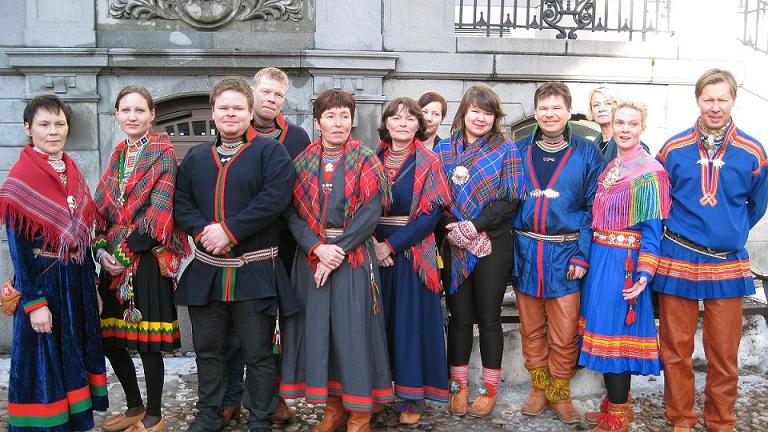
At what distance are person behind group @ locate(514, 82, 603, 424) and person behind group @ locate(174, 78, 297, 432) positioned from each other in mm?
1364

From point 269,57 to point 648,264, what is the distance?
4651 mm

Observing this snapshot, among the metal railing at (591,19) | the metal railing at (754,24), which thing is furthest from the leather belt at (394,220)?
the metal railing at (754,24)

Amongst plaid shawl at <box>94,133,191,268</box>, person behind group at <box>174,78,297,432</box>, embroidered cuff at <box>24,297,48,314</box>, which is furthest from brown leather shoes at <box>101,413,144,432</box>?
plaid shawl at <box>94,133,191,268</box>

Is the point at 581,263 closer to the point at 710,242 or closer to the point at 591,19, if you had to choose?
the point at 710,242

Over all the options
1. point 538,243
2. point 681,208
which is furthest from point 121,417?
point 681,208

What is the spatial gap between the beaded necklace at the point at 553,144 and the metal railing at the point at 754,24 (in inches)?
231

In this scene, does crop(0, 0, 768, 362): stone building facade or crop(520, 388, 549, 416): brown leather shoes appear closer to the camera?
crop(520, 388, 549, 416): brown leather shoes

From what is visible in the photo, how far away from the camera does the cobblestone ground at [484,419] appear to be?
3.74m

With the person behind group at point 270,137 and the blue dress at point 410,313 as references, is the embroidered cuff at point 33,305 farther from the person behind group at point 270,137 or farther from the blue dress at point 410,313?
the blue dress at point 410,313

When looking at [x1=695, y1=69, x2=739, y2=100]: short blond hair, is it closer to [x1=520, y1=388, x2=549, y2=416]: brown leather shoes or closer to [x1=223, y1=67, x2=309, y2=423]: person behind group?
[x1=520, y1=388, x2=549, y2=416]: brown leather shoes

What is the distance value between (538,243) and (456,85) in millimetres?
3842

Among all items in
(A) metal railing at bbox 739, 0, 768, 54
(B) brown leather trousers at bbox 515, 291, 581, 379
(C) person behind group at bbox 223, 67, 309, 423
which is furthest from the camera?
(A) metal railing at bbox 739, 0, 768, 54

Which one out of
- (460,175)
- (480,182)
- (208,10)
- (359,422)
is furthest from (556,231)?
(208,10)

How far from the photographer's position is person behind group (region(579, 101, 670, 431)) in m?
3.38
